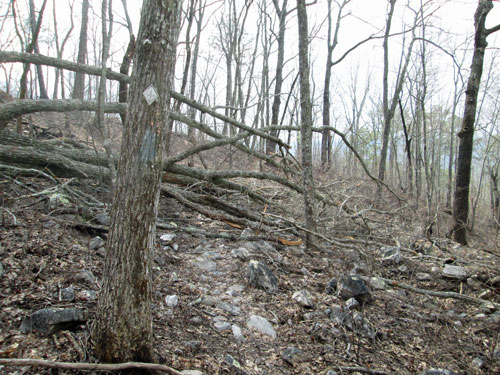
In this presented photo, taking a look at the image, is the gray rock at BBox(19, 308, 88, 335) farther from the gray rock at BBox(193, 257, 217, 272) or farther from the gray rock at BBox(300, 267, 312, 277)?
the gray rock at BBox(300, 267, 312, 277)

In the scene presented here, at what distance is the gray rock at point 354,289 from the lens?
2986 mm

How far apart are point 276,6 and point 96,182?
36.0 ft

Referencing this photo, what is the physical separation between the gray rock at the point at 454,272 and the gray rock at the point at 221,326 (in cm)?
288

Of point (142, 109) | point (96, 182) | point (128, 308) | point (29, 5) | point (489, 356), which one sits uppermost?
point (29, 5)

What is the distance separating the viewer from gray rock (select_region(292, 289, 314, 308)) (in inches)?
111

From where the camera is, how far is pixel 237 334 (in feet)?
7.60

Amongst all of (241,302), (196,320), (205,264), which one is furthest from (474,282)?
(196,320)

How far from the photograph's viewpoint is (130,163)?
62.6 inches

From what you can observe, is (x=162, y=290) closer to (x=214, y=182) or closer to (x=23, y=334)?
(x=23, y=334)

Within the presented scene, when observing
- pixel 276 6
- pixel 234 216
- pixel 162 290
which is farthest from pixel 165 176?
pixel 276 6

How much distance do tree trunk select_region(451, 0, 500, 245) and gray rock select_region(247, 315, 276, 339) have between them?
5.41 metres

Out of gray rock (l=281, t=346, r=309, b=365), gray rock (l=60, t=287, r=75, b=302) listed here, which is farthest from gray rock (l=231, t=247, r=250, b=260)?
gray rock (l=60, t=287, r=75, b=302)

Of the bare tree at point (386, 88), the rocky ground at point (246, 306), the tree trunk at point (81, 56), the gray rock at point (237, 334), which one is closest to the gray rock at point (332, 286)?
the rocky ground at point (246, 306)

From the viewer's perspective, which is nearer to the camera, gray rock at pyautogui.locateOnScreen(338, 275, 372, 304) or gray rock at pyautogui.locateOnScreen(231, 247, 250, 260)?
gray rock at pyautogui.locateOnScreen(338, 275, 372, 304)
